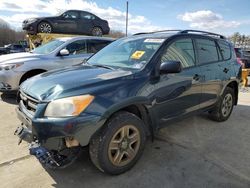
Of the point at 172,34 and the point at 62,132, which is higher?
the point at 172,34

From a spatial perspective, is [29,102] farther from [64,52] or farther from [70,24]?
[70,24]

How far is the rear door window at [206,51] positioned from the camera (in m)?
4.31

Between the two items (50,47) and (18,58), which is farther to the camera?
(50,47)

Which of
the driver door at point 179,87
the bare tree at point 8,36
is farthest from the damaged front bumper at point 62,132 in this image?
the bare tree at point 8,36

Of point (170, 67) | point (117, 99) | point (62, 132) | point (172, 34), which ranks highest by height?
point (172, 34)

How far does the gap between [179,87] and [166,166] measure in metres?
1.13

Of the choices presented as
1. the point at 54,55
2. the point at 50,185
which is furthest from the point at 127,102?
the point at 54,55

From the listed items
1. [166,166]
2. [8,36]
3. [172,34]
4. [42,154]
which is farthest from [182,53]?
[8,36]

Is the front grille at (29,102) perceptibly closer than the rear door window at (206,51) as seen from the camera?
Yes

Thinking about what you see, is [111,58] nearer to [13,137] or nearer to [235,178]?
[13,137]

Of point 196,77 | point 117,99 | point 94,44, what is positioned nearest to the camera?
point 117,99

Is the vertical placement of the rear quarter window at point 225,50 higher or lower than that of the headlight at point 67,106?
higher

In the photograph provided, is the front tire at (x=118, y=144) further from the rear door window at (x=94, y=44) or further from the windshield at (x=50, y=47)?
the rear door window at (x=94, y=44)

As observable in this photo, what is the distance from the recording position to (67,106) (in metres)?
2.62
